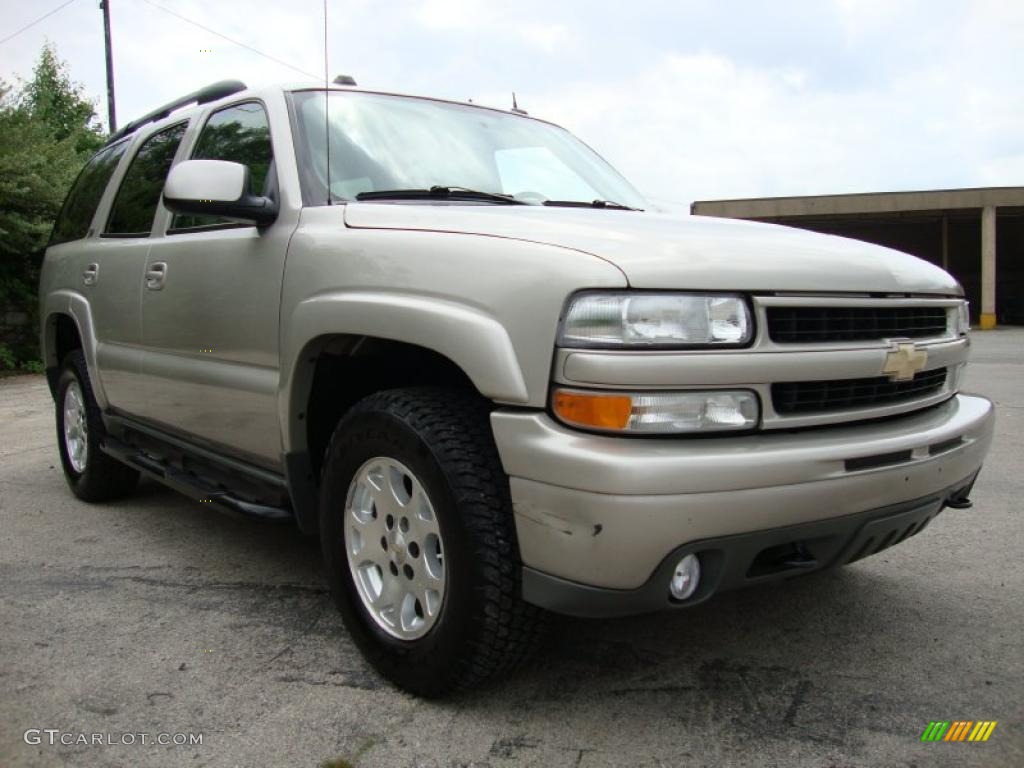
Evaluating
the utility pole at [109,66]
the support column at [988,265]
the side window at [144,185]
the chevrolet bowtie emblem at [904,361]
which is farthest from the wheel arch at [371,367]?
the support column at [988,265]

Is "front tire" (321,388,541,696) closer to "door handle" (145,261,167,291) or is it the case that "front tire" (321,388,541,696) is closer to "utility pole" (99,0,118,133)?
"door handle" (145,261,167,291)


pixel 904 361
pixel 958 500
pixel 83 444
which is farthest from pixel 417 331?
pixel 83 444

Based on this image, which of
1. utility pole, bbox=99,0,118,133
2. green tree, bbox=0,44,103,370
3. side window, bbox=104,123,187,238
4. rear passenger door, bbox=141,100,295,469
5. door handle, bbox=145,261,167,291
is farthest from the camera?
utility pole, bbox=99,0,118,133

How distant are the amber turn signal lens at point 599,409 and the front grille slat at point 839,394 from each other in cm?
40

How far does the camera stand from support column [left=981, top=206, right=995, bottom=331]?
88.2ft

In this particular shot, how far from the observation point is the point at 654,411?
1.99 m

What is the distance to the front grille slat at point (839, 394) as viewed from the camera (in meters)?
2.13

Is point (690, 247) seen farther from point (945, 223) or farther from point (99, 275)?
point (945, 223)

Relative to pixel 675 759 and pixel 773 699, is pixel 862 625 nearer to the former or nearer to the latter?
pixel 773 699

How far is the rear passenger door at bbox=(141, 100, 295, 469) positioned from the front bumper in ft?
3.84

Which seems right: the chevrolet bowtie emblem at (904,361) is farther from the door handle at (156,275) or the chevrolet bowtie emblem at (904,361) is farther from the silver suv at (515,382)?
the door handle at (156,275)

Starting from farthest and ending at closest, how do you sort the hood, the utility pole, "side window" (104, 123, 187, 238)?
the utility pole, "side window" (104, 123, 187, 238), the hood

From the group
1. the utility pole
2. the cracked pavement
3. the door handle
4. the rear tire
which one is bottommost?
the cracked pavement

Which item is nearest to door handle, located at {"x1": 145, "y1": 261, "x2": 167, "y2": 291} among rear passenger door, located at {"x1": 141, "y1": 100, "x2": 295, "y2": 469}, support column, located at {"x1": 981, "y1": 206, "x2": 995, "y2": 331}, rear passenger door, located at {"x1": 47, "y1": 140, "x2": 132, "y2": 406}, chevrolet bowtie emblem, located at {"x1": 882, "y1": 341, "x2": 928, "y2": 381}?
rear passenger door, located at {"x1": 141, "y1": 100, "x2": 295, "y2": 469}
